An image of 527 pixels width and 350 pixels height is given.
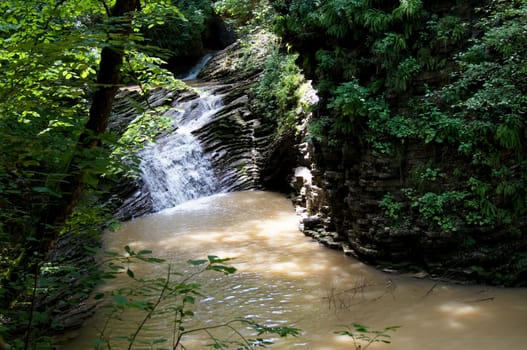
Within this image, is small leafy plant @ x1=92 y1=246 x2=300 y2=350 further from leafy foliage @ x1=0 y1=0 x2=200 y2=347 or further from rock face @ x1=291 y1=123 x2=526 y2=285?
rock face @ x1=291 y1=123 x2=526 y2=285

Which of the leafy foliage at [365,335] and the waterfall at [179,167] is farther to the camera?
the waterfall at [179,167]

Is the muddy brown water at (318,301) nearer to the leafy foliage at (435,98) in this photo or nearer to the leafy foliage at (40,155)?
the leafy foliage at (435,98)

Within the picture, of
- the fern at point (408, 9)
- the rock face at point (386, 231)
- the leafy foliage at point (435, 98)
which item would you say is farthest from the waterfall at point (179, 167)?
the fern at point (408, 9)

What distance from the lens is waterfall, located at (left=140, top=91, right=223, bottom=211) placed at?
478 inches

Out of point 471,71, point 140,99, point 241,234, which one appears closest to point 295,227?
point 241,234

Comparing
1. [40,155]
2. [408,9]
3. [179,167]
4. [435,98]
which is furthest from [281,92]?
[40,155]

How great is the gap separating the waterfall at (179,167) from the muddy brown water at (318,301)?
3.19 m

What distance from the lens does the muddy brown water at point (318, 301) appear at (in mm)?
4688

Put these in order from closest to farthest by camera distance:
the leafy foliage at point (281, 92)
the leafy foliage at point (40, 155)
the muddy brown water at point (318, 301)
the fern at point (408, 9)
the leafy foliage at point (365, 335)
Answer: the leafy foliage at point (40, 155), the leafy foliage at point (365, 335), the muddy brown water at point (318, 301), the fern at point (408, 9), the leafy foliage at point (281, 92)

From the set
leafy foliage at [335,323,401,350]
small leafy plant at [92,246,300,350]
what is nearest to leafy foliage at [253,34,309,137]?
leafy foliage at [335,323,401,350]

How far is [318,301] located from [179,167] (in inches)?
317

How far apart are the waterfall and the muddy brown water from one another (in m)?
3.19

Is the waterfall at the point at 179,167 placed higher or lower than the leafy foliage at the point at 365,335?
higher

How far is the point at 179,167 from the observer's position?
1280cm
